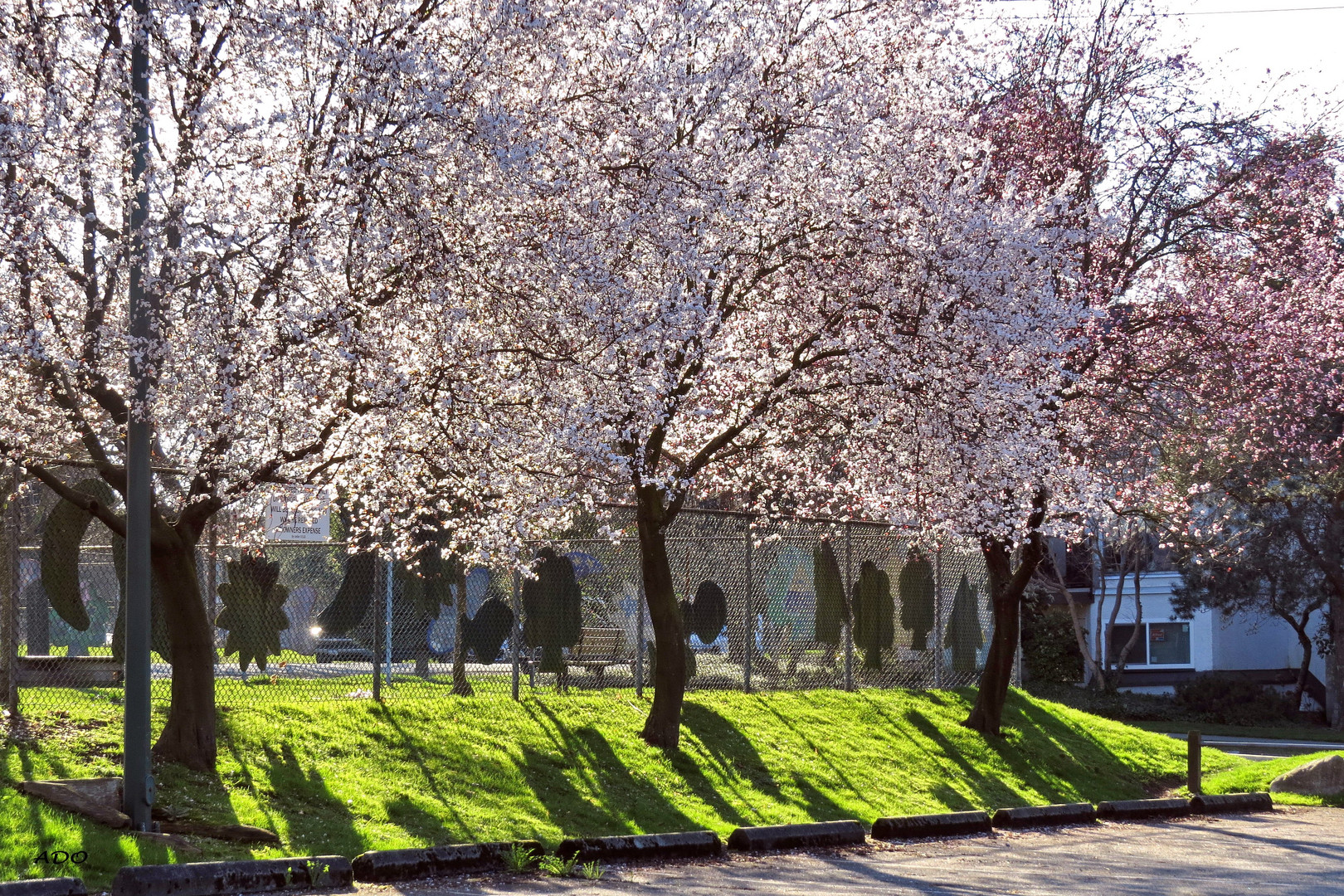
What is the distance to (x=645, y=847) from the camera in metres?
9.97

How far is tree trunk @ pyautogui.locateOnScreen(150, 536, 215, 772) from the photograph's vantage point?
10.9m

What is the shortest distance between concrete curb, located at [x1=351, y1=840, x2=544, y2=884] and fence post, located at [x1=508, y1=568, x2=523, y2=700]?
16.9ft

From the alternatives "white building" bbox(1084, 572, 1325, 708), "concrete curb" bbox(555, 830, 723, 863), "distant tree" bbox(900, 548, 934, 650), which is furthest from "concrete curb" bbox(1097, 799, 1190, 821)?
"white building" bbox(1084, 572, 1325, 708)

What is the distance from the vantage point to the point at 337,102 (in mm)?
10344

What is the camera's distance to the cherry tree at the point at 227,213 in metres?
9.36

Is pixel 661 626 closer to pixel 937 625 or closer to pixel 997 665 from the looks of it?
pixel 997 665

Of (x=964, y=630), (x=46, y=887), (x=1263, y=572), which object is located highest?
(x=1263, y=572)

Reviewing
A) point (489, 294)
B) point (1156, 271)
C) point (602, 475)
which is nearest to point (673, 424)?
point (602, 475)

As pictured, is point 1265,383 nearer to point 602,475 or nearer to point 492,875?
point 602,475

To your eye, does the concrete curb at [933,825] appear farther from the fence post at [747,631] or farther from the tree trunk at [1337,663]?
the tree trunk at [1337,663]

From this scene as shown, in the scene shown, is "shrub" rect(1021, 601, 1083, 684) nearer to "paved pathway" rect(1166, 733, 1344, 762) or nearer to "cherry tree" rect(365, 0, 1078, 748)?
"paved pathway" rect(1166, 733, 1344, 762)

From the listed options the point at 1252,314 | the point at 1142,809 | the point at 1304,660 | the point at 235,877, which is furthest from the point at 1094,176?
the point at 1304,660

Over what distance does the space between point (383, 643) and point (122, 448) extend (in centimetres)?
331

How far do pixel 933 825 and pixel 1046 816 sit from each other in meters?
1.84
